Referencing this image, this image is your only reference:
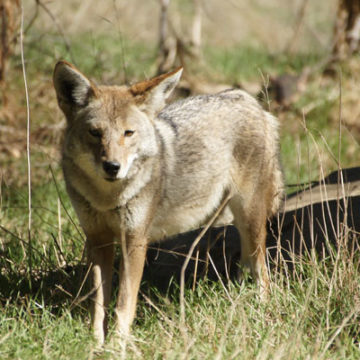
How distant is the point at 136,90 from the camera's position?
4094 mm

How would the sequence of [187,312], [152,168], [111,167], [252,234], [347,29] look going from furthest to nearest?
1. [347,29]
2. [252,234]
3. [152,168]
4. [187,312]
5. [111,167]

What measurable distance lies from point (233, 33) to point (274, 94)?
17.2 feet

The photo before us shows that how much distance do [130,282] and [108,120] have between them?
1.12 metres

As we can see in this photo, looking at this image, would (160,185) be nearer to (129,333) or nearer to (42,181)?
(129,333)

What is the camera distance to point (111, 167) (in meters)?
3.67

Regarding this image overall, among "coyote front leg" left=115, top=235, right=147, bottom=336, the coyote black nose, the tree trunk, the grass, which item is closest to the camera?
the grass

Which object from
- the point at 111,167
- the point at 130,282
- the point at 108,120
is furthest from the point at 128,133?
the point at 130,282

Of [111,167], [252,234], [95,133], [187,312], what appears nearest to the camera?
[111,167]

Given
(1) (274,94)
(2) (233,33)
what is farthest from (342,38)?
(2) (233,33)

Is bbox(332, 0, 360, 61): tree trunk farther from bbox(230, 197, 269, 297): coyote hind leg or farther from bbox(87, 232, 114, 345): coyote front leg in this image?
bbox(87, 232, 114, 345): coyote front leg

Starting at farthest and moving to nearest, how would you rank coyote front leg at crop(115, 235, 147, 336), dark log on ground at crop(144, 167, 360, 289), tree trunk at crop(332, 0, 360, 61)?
tree trunk at crop(332, 0, 360, 61) → dark log on ground at crop(144, 167, 360, 289) → coyote front leg at crop(115, 235, 147, 336)

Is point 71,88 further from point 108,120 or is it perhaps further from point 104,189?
point 104,189

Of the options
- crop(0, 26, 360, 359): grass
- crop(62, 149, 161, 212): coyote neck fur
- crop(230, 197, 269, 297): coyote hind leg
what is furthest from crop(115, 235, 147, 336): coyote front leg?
crop(230, 197, 269, 297): coyote hind leg

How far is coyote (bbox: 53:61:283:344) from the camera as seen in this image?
153 inches
